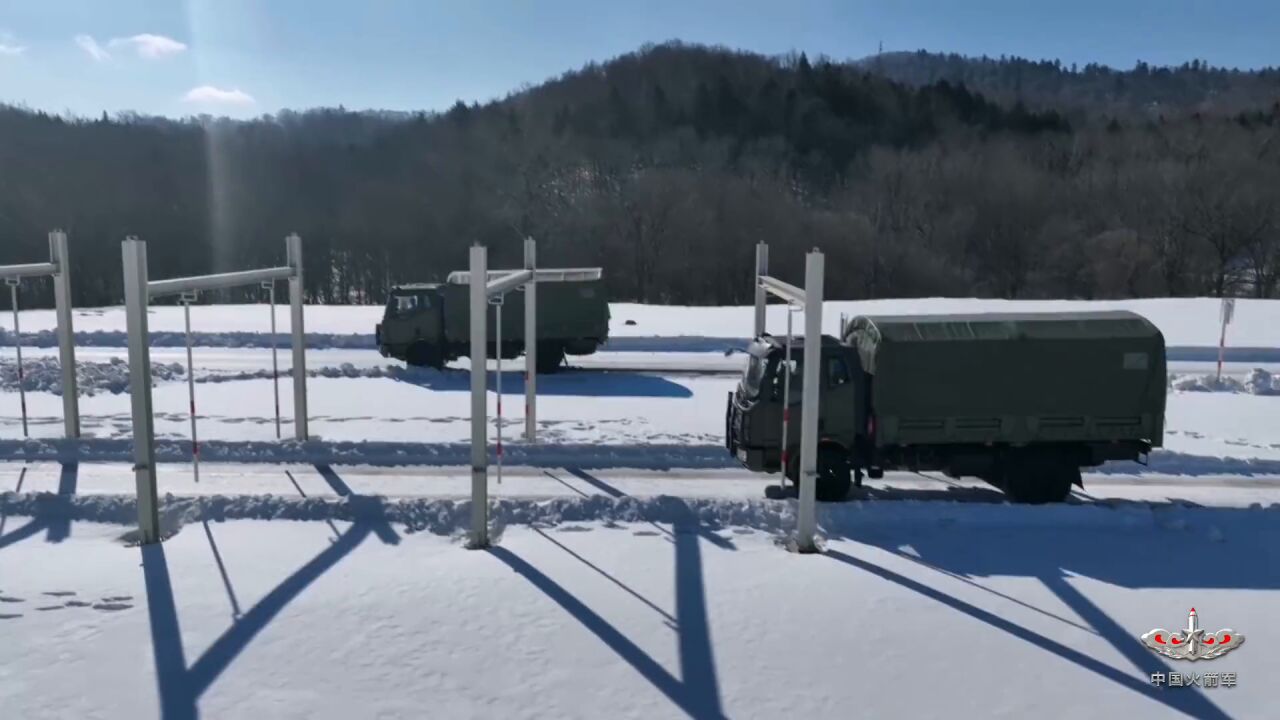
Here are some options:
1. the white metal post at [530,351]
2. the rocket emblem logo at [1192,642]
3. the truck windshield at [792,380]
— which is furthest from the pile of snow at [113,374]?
the rocket emblem logo at [1192,642]

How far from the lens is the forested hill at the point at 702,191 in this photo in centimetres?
6669

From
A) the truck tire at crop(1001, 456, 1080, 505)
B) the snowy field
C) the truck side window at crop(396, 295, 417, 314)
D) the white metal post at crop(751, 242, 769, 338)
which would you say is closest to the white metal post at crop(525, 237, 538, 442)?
the snowy field

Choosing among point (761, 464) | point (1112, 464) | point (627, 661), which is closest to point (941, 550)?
point (761, 464)

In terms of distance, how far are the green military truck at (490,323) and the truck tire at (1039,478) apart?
44.3 ft

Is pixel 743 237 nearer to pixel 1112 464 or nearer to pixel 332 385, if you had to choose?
pixel 332 385

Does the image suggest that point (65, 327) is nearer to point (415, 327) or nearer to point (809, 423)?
point (415, 327)

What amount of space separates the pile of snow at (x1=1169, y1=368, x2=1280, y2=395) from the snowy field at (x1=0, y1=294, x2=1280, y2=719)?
6421 mm

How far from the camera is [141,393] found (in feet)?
30.7

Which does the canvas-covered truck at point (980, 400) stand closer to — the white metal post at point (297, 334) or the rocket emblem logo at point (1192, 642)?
the rocket emblem logo at point (1192, 642)

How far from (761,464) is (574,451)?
4.03 m

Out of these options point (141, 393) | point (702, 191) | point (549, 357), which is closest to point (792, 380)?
point (141, 393)

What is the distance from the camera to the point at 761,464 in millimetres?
11727

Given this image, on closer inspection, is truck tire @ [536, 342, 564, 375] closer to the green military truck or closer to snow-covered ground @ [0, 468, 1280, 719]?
the green military truck

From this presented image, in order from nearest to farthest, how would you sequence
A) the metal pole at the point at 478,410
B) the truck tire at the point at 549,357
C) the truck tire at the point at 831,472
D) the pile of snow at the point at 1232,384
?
the metal pole at the point at 478,410
the truck tire at the point at 831,472
the pile of snow at the point at 1232,384
the truck tire at the point at 549,357
